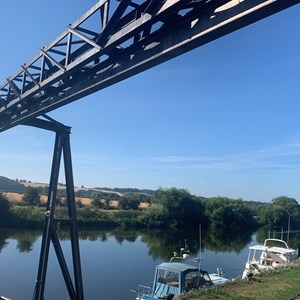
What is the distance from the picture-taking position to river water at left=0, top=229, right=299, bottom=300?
2302cm

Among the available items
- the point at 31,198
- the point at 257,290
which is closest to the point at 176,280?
the point at 257,290

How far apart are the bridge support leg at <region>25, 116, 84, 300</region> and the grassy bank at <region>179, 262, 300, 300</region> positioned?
3.75 metres

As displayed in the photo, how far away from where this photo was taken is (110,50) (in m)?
6.70

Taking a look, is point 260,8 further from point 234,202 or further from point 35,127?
point 234,202

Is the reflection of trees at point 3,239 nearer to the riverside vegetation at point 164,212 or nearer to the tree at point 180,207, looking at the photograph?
the riverside vegetation at point 164,212

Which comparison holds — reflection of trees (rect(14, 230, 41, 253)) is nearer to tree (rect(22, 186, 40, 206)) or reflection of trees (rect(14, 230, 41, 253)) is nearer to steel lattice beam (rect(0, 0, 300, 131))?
tree (rect(22, 186, 40, 206))

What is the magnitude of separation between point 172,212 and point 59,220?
215ft

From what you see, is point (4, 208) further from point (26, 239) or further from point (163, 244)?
point (163, 244)

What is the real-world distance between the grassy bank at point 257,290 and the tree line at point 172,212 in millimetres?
43620

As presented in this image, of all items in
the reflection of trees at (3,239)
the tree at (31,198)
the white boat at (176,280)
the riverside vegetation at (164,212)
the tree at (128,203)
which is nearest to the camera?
the white boat at (176,280)

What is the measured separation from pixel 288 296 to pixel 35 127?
10254mm

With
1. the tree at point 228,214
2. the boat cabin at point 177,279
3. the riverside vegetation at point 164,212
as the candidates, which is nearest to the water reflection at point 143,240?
the riverside vegetation at point 164,212

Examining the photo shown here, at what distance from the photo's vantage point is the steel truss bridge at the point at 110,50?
534cm

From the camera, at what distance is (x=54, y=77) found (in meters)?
8.44
